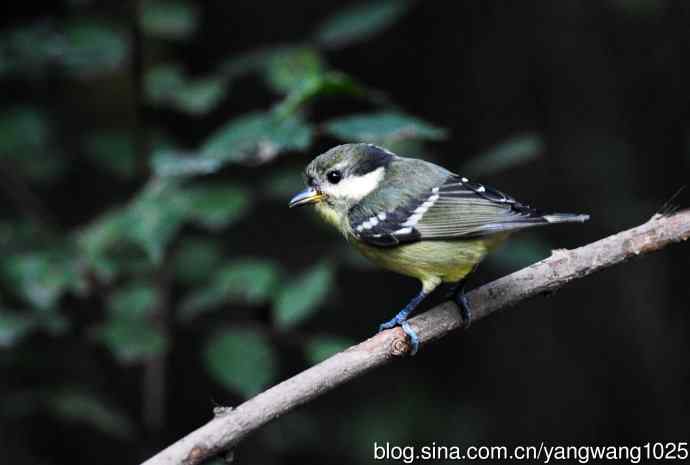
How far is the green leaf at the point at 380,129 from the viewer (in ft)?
9.55

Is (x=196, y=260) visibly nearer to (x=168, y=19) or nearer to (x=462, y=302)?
(x=168, y=19)

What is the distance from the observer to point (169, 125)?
4.55m

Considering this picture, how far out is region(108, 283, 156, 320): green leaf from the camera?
3.53 meters

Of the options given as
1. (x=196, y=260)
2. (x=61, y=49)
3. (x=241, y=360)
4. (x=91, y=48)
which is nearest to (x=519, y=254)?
(x=241, y=360)

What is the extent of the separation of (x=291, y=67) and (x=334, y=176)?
2.45 feet

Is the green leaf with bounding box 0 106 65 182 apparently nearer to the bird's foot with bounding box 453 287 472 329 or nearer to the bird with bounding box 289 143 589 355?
the bird with bounding box 289 143 589 355

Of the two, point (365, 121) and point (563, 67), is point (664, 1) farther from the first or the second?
point (365, 121)

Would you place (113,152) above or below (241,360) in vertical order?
above

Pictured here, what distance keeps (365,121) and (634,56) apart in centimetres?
284

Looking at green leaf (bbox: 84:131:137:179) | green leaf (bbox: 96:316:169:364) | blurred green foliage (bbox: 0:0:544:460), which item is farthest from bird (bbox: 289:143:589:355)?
green leaf (bbox: 84:131:137:179)

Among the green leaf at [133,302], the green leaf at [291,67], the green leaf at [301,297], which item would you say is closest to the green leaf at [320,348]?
the green leaf at [301,297]

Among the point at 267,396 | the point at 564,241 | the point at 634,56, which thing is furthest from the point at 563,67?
the point at 267,396

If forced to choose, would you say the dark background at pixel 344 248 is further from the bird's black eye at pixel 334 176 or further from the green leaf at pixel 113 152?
the bird's black eye at pixel 334 176

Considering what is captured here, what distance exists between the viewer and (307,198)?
325 cm
